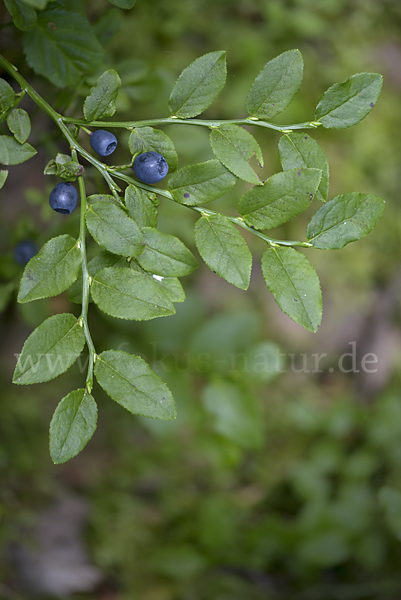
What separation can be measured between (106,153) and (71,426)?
0.54 m

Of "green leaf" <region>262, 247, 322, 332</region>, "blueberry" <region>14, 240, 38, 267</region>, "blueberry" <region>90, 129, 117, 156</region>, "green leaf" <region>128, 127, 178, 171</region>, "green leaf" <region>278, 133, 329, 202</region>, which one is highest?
"blueberry" <region>90, 129, 117, 156</region>

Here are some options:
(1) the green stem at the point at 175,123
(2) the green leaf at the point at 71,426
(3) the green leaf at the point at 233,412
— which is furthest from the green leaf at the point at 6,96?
(3) the green leaf at the point at 233,412

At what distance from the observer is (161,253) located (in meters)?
0.87

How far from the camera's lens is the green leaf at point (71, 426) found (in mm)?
818

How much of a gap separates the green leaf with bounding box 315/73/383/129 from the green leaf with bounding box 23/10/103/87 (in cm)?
54

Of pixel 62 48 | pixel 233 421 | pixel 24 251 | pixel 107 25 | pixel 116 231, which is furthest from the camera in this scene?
pixel 233 421

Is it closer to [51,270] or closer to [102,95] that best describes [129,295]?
[51,270]

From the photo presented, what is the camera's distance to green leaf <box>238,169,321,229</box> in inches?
32.6

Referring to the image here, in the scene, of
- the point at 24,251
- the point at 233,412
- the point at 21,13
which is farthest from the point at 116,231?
the point at 233,412

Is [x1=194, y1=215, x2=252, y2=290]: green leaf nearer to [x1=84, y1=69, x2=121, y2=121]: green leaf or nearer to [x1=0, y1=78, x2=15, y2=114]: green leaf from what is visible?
[x1=84, y1=69, x2=121, y2=121]: green leaf

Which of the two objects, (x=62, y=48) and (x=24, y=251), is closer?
(x=62, y=48)

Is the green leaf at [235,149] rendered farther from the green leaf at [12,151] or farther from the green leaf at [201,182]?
the green leaf at [12,151]

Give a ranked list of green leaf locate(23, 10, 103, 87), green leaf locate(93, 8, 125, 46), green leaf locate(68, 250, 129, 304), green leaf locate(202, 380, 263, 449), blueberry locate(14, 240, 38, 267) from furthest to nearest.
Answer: green leaf locate(202, 380, 263, 449) → blueberry locate(14, 240, 38, 267) → green leaf locate(93, 8, 125, 46) → green leaf locate(23, 10, 103, 87) → green leaf locate(68, 250, 129, 304)

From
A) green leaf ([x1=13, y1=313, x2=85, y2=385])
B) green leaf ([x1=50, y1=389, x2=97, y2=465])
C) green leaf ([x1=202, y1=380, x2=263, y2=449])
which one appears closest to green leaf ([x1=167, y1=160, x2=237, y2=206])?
green leaf ([x1=13, y1=313, x2=85, y2=385])
